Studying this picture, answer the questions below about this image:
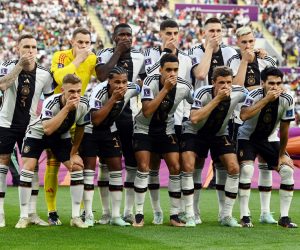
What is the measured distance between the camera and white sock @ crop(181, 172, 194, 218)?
36.4 feet

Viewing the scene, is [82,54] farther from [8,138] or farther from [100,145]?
[8,138]

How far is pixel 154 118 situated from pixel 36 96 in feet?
4.64

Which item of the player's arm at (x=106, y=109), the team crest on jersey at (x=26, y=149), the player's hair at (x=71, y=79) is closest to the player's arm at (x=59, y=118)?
the player's hair at (x=71, y=79)

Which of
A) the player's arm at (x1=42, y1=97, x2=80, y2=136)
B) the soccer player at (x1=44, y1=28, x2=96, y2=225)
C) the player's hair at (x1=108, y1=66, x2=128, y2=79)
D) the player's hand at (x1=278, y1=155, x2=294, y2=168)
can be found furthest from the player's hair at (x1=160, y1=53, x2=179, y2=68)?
the player's hand at (x1=278, y1=155, x2=294, y2=168)

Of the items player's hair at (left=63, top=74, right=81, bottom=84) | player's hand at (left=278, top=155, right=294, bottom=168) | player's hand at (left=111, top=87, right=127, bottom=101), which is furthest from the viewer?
player's hand at (left=278, top=155, right=294, bottom=168)

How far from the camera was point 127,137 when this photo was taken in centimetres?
1149

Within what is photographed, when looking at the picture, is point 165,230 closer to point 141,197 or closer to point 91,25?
point 141,197

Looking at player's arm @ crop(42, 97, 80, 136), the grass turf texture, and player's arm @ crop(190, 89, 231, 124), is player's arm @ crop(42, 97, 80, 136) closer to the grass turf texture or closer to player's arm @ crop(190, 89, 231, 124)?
the grass turf texture

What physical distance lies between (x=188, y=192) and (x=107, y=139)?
Result: 1.12 m

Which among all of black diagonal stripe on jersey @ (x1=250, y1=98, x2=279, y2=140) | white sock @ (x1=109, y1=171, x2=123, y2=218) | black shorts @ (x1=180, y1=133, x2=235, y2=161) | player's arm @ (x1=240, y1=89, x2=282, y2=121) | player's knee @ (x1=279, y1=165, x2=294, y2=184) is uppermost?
player's arm @ (x1=240, y1=89, x2=282, y2=121)

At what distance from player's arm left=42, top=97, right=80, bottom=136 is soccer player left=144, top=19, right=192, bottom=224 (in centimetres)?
118

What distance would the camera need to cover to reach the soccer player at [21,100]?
1105cm

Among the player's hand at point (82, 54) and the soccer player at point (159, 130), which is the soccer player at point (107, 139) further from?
the player's hand at point (82, 54)

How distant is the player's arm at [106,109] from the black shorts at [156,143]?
52 cm
